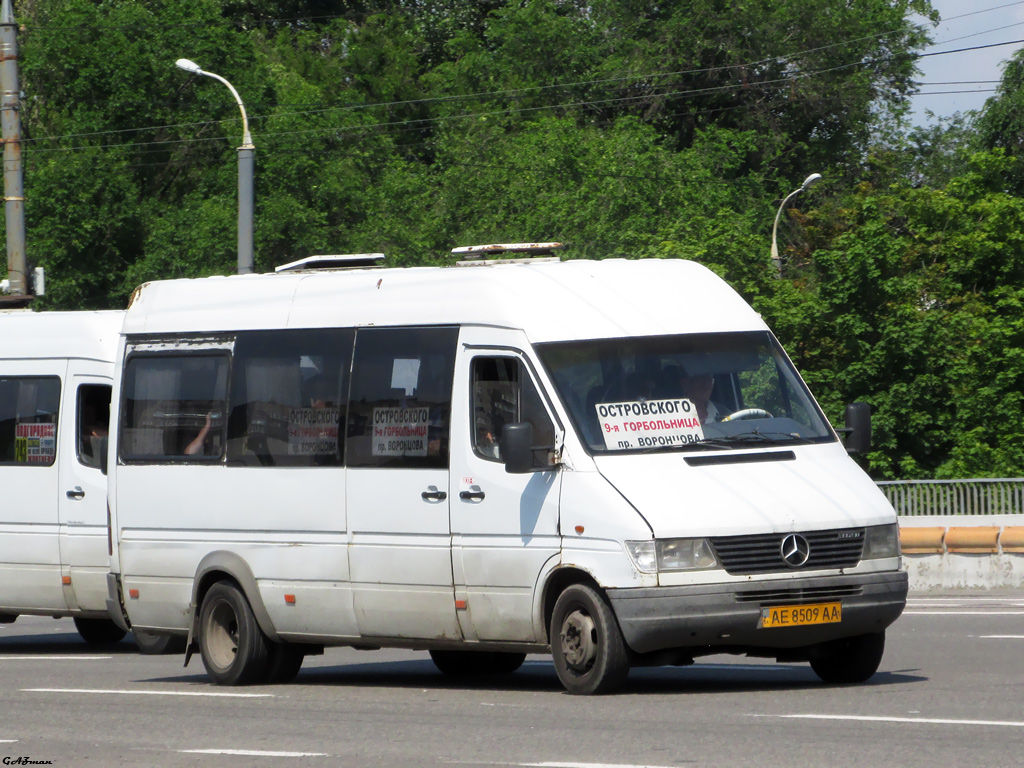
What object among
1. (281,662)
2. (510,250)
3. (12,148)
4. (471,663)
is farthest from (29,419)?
(12,148)

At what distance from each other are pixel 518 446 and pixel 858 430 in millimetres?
2169

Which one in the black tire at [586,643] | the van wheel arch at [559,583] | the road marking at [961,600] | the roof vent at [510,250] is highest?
the roof vent at [510,250]

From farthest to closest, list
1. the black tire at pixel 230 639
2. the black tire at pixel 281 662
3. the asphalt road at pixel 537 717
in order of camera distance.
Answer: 1. the black tire at pixel 281 662
2. the black tire at pixel 230 639
3. the asphalt road at pixel 537 717

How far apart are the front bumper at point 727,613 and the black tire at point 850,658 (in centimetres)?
40

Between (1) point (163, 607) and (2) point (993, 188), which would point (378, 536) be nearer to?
(1) point (163, 607)

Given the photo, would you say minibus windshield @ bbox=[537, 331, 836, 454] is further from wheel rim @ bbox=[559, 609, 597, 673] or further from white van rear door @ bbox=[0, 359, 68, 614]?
white van rear door @ bbox=[0, 359, 68, 614]

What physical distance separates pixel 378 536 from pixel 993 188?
29.4 meters

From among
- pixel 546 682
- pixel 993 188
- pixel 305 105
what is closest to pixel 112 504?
pixel 546 682

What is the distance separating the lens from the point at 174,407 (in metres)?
13.1

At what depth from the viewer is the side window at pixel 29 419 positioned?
54.7ft

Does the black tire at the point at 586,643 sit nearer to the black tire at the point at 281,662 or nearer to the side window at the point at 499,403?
the side window at the point at 499,403

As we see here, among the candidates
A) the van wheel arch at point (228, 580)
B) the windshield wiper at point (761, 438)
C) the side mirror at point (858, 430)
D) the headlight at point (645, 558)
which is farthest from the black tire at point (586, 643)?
the van wheel arch at point (228, 580)

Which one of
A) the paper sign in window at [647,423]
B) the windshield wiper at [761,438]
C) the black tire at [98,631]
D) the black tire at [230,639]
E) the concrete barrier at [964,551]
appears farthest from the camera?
the concrete barrier at [964,551]

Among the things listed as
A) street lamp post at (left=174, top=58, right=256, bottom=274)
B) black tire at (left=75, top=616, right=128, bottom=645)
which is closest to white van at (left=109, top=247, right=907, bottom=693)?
black tire at (left=75, top=616, right=128, bottom=645)
